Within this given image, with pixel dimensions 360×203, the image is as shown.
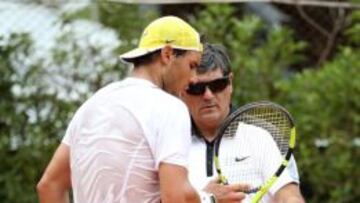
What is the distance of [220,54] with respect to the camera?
5215 millimetres

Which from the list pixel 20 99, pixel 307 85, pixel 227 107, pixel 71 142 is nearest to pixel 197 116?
pixel 227 107

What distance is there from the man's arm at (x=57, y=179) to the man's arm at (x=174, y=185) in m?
0.56

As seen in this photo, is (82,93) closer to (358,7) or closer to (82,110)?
(358,7)

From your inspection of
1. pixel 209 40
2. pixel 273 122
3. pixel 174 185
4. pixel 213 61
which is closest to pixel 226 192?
pixel 174 185

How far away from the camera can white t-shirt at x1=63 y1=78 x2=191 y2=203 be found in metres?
4.00

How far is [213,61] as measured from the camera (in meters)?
5.19

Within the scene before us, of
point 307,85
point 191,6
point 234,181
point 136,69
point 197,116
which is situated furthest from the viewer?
point 191,6

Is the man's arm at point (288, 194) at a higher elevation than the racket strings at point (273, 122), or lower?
lower

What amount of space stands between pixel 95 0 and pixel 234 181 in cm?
402

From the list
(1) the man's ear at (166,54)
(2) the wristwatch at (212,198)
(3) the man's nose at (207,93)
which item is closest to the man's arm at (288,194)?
(3) the man's nose at (207,93)

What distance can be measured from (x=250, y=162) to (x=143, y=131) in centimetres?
100

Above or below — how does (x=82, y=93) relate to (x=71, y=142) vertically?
below

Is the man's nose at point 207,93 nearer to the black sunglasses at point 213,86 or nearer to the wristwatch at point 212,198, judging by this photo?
the black sunglasses at point 213,86

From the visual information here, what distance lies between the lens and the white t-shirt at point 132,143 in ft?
13.1
